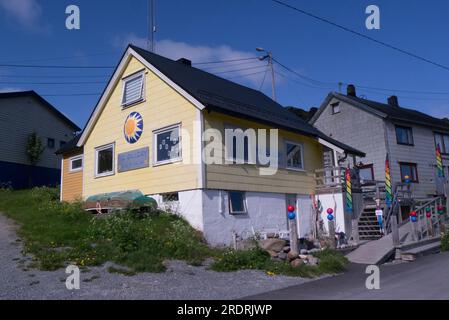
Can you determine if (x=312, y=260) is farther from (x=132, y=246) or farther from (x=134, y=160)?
(x=134, y=160)

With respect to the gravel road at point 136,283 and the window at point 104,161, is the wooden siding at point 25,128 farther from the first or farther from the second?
the gravel road at point 136,283

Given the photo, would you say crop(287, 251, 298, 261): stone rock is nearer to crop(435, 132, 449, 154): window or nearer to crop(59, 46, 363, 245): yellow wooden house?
crop(59, 46, 363, 245): yellow wooden house

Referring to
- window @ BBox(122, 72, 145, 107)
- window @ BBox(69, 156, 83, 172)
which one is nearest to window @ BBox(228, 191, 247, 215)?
window @ BBox(122, 72, 145, 107)

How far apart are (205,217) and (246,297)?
19.7 feet

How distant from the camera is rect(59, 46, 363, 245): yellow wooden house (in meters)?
14.9

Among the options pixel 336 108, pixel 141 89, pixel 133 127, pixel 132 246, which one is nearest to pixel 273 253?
pixel 132 246

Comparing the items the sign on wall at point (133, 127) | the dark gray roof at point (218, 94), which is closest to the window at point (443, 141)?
the dark gray roof at point (218, 94)

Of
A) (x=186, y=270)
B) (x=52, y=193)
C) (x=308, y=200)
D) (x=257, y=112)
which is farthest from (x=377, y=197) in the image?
(x=52, y=193)

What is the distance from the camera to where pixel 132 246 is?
436 inches

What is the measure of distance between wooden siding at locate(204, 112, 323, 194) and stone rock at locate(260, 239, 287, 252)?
273cm

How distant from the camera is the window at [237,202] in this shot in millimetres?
15300

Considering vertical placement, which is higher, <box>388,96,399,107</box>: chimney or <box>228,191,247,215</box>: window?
<box>388,96,399,107</box>: chimney

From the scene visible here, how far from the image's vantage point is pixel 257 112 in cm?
1786
